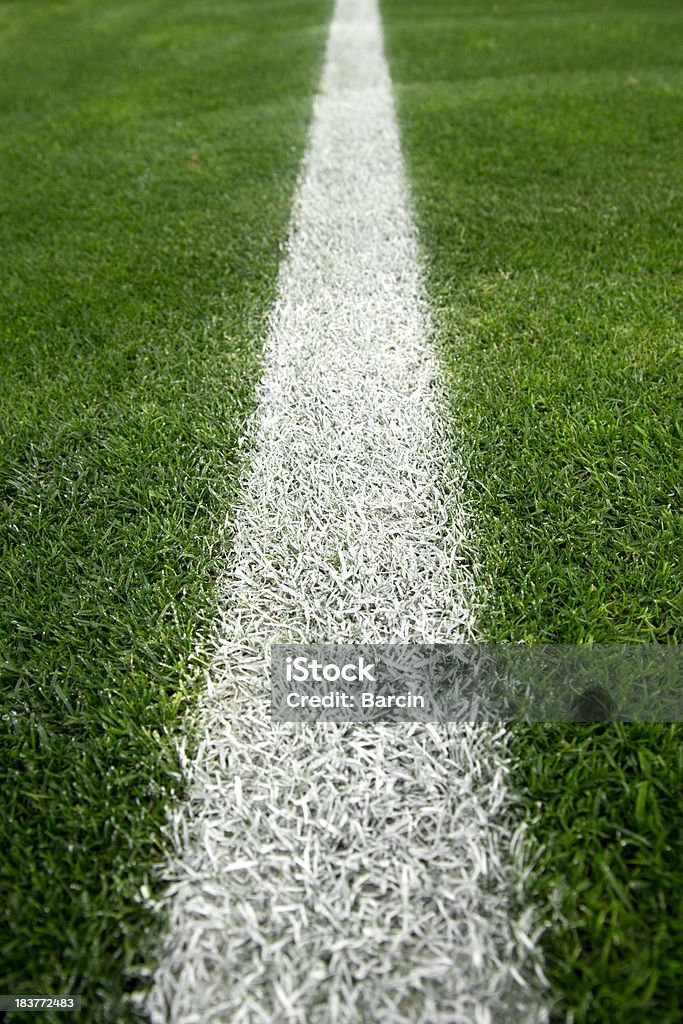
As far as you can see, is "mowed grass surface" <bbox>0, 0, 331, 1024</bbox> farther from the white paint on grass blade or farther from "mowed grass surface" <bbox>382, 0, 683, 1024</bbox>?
"mowed grass surface" <bbox>382, 0, 683, 1024</bbox>

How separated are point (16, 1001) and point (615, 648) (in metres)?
1.07

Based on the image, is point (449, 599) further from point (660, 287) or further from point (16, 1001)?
point (660, 287)

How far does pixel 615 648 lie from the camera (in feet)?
3.84

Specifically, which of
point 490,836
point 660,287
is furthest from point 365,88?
point 490,836

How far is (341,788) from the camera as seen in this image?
1020 mm
